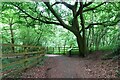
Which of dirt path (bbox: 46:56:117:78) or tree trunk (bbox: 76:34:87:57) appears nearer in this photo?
dirt path (bbox: 46:56:117:78)

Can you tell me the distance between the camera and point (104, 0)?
1450cm

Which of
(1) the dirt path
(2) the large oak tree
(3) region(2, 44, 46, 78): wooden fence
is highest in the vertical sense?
(2) the large oak tree

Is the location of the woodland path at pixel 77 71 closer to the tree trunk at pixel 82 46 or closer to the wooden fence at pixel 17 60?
the wooden fence at pixel 17 60

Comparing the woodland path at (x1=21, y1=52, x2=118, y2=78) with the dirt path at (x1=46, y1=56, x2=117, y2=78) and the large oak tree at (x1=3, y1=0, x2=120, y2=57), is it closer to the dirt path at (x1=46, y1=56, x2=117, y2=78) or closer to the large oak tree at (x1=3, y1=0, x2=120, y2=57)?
the dirt path at (x1=46, y1=56, x2=117, y2=78)

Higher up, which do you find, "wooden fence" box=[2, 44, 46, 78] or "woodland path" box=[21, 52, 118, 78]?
"wooden fence" box=[2, 44, 46, 78]

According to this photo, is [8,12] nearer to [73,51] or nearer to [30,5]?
[30,5]

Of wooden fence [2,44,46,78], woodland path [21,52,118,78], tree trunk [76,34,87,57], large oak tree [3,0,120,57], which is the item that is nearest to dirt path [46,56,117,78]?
woodland path [21,52,118,78]

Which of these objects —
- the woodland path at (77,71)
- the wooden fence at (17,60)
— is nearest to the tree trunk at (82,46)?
the woodland path at (77,71)

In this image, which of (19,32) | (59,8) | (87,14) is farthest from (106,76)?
(19,32)

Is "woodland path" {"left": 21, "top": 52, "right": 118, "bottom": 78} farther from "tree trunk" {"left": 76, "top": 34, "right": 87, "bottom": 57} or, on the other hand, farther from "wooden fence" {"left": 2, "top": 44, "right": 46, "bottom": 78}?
"tree trunk" {"left": 76, "top": 34, "right": 87, "bottom": 57}

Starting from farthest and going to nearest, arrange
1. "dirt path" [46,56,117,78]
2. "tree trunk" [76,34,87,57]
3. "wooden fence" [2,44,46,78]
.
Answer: "tree trunk" [76,34,87,57], "dirt path" [46,56,117,78], "wooden fence" [2,44,46,78]

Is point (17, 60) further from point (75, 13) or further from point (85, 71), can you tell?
point (75, 13)

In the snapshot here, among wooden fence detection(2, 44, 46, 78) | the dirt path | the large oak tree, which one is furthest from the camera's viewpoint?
the large oak tree

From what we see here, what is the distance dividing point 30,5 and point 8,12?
345 centimetres
